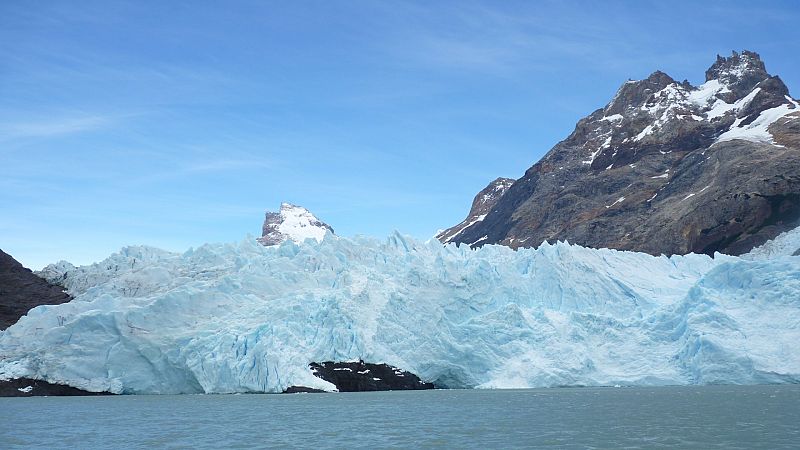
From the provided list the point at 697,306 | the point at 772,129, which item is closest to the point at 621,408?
the point at 697,306

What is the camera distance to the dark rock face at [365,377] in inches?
1170

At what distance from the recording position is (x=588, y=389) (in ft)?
99.6

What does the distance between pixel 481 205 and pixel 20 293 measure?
3462 inches

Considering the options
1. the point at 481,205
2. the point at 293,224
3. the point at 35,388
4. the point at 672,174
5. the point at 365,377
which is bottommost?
the point at 35,388

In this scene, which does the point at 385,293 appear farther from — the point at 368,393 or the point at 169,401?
the point at 169,401

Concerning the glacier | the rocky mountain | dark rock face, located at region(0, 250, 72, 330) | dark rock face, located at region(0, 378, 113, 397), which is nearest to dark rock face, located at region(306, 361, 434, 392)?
the glacier

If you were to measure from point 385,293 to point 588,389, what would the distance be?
29.1ft

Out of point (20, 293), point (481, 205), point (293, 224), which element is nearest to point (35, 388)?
point (20, 293)

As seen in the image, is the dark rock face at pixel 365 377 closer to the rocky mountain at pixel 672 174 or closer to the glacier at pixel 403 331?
the glacier at pixel 403 331

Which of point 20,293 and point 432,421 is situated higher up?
point 20,293

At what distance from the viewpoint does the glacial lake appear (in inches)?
603

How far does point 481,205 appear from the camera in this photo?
121 m

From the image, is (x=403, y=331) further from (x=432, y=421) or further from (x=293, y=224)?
(x=293, y=224)

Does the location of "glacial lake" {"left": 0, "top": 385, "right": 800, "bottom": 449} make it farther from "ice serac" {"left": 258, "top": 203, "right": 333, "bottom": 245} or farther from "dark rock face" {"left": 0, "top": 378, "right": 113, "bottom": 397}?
"ice serac" {"left": 258, "top": 203, "right": 333, "bottom": 245}
